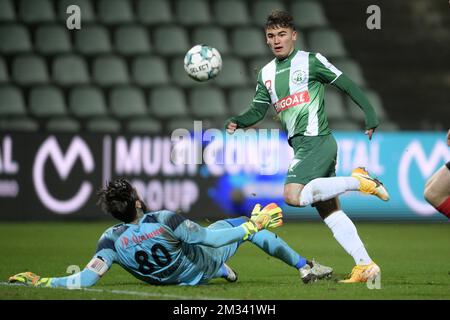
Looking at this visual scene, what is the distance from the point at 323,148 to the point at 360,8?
40.1 ft

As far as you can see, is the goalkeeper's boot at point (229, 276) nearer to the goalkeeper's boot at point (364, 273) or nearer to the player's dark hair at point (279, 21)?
the goalkeeper's boot at point (364, 273)

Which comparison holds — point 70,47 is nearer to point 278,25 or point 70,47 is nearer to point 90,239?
point 90,239

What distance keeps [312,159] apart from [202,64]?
57.6 inches

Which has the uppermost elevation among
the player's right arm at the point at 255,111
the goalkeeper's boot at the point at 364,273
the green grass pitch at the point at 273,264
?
the player's right arm at the point at 255,111

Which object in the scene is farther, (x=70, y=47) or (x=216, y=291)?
(x=70, y=47)

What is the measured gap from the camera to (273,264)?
947cm

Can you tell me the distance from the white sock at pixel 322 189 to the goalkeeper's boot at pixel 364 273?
0.61m

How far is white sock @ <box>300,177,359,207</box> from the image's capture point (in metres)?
7.34

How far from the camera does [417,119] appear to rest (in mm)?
17766

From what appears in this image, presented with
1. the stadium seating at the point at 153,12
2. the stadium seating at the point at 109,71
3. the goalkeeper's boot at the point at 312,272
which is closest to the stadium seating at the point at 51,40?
the stadium seating at the point at 109,71

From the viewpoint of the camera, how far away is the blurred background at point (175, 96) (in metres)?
14.1

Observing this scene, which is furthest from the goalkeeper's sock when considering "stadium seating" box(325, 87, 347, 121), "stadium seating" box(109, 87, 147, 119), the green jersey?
"stadium seating" box(325, 87, 347, 121)

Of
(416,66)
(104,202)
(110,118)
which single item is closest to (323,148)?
(104,202)

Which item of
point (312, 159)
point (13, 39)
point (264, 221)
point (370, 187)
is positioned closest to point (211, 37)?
point (13, 39)
